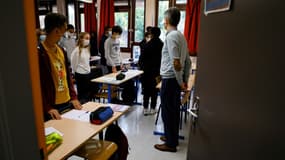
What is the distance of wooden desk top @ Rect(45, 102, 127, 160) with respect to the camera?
46.7 inches

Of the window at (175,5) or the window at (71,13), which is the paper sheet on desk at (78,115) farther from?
the window at (71,13)

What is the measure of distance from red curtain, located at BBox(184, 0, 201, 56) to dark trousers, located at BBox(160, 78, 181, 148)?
11.6 feet

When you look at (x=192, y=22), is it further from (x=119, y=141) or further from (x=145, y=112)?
(x=119, y=141)

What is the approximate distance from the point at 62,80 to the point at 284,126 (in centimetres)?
165

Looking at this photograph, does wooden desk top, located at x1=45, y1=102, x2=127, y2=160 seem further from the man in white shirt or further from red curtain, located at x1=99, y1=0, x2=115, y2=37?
red curtain, located at x1=99, y1=0, x2=115, y2=37

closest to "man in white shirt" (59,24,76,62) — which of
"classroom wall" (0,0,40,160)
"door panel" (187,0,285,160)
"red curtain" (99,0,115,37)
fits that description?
"red curtain" (99,0,115,37)

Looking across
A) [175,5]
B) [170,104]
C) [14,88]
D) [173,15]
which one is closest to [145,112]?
[170,104]

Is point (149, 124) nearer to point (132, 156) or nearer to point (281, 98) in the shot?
point (132, 156)

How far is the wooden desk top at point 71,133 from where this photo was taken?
3.89ft

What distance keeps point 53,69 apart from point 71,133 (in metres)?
0.58

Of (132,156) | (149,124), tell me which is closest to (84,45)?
(149,124)

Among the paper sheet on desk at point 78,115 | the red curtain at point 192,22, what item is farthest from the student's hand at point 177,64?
the red curtain at point 192,22

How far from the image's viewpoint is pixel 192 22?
5.51 metres

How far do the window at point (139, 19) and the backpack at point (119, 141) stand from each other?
194 inches
